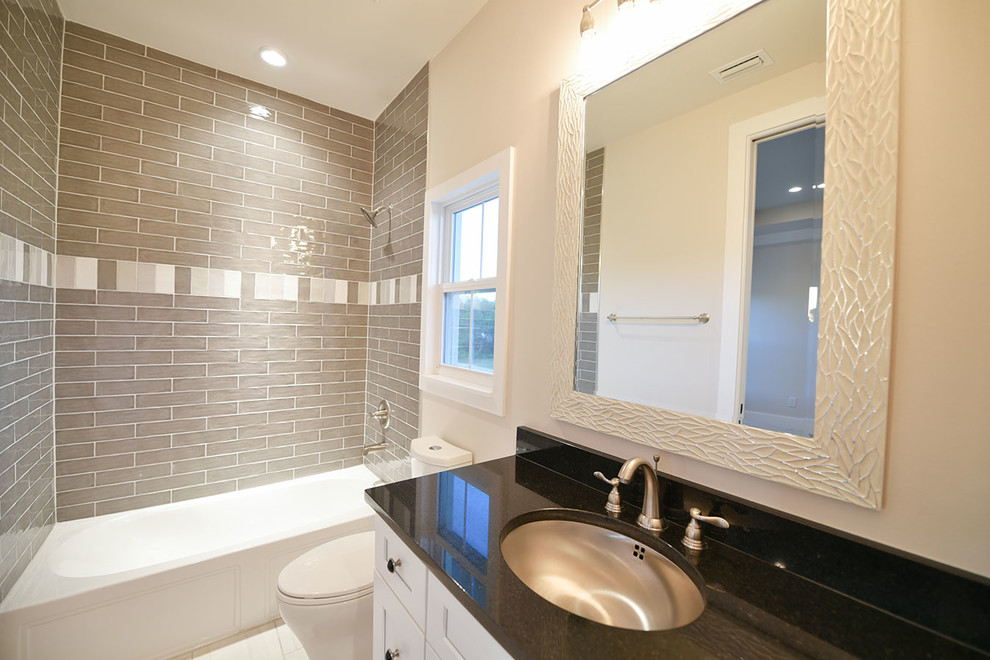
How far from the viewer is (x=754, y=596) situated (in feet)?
2.30

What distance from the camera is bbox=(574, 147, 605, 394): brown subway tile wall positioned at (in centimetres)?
121

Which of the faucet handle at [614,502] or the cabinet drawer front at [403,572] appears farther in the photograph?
the faucet handle at [614,502]

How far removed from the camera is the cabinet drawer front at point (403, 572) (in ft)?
2.93

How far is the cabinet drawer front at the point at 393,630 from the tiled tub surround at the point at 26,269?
1.53m

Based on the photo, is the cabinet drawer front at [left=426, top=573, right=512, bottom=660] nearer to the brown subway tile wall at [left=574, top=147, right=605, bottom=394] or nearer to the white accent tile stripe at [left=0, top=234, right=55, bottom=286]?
the brown subway tile wall at [left=574, top=147, right=605, bottom=394]

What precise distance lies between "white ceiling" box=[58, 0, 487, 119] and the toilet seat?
2.50 meters

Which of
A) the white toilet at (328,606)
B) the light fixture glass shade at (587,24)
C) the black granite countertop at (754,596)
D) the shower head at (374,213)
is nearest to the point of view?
the black granite countertop at (754,596)

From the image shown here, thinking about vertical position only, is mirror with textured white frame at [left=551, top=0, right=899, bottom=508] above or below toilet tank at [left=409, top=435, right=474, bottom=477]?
above

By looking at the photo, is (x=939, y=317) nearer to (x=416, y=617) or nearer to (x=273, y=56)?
(x=416, y=617)

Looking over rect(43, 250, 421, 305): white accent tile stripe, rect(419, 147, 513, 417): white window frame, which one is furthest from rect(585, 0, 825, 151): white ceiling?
rect(43, 250, 421, 305): white accent tile stripe

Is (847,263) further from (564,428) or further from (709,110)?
(564,428)

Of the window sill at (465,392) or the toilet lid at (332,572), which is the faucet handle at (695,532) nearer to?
the window sill at (465,392)

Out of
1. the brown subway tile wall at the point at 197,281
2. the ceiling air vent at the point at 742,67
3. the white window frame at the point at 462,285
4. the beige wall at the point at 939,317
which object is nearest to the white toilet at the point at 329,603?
the white window frame at the point at 462,285

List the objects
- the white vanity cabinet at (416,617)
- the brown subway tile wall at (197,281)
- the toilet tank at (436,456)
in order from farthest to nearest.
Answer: the brown subway tile wall at (197,281), the toilet tank at (436,456), the white vanity cabinet at (416,617)
